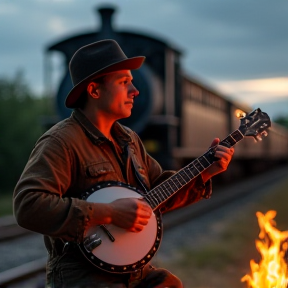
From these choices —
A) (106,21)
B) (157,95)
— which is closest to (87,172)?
(157,95)

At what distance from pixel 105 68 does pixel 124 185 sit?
48cm

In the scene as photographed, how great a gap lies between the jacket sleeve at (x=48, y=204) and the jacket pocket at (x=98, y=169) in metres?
0.14

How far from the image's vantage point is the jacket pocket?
106 inches

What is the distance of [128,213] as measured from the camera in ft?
8.66

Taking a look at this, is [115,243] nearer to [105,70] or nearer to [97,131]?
[97,131]

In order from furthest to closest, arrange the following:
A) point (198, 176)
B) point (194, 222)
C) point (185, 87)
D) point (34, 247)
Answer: point (185, 87) → point (194, 222) → point (34, 247) → point (198, 176)

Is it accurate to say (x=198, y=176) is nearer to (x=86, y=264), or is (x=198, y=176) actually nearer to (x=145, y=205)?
(x=145, y=205)

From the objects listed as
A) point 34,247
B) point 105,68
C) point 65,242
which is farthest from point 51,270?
point 34,247

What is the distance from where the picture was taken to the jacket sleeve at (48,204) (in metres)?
2.49

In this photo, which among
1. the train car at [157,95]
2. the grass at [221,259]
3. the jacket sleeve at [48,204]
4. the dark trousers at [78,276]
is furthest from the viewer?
the train car at [157,95]

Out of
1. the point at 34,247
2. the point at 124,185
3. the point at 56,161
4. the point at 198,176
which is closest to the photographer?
the point at 56,161

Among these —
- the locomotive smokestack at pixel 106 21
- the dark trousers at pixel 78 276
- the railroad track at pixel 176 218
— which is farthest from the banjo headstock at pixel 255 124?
the locomotive smokestack at pixel 106 21

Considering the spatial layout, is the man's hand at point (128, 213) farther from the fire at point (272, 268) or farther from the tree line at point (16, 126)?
the tree line at point (16, 126)

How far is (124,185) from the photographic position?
2.75 meters
